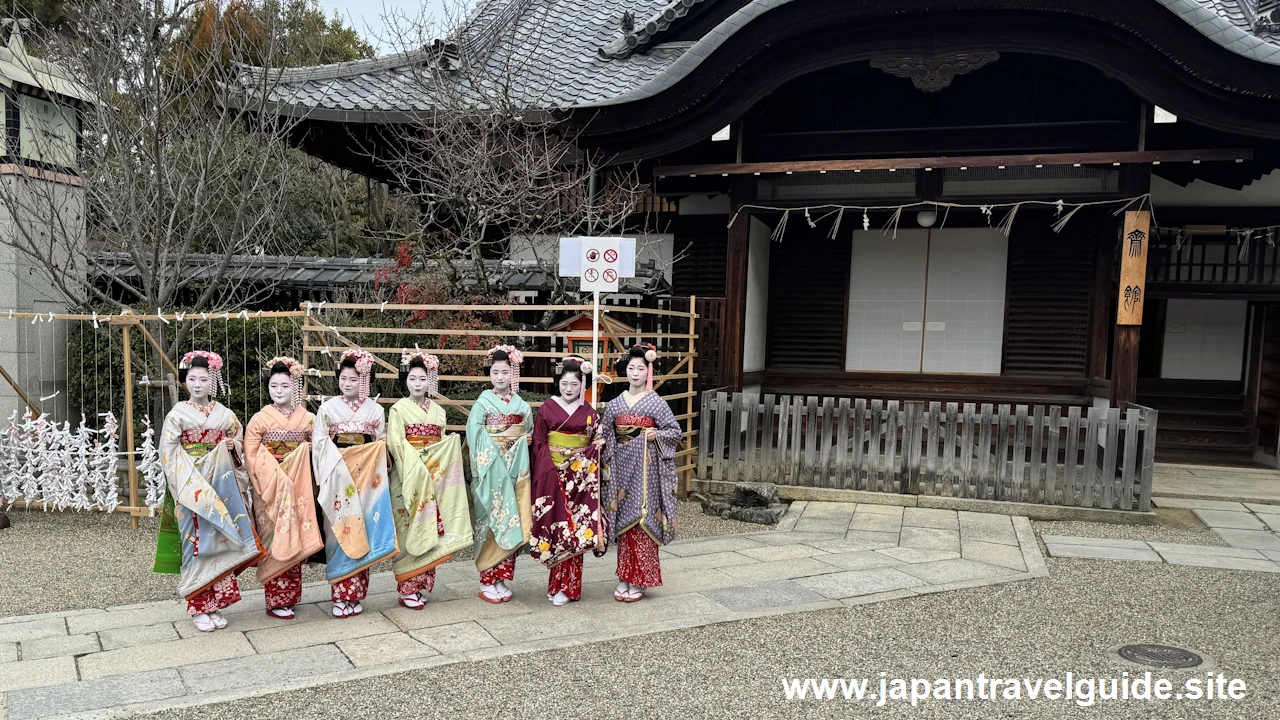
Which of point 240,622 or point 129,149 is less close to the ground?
point 129,149

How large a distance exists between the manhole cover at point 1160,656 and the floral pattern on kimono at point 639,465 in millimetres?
2653

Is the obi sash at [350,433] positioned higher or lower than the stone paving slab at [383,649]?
higher

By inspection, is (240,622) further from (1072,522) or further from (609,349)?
(1072,522)

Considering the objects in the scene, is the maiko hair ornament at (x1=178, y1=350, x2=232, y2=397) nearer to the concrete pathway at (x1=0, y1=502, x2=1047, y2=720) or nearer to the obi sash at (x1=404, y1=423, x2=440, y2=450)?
the obi sash at (x1=404, y1=423, x2=440, y2=450)

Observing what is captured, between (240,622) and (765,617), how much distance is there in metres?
3.11

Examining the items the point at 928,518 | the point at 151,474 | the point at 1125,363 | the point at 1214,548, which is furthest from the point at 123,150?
the point at 1214,548

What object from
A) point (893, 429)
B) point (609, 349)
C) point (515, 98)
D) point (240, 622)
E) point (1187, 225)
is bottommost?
point (240, 622)

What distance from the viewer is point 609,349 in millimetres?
9016

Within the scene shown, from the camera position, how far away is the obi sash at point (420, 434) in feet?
16.8

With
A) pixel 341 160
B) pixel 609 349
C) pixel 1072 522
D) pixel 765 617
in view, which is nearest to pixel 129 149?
pixel 341 160

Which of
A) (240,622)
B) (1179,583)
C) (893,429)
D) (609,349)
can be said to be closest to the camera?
(240,622)

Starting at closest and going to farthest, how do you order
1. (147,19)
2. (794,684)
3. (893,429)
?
(794,684), (147,19), (893,429)

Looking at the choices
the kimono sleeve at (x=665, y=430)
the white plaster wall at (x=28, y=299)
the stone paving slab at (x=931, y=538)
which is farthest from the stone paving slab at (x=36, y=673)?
the stone paving slab at (x=931, y=538)

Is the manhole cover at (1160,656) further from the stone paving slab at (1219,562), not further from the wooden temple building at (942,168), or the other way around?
the wooden temple building at (942,168)
